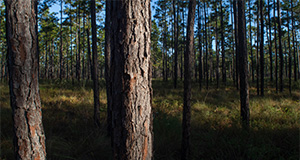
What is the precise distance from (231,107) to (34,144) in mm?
8361

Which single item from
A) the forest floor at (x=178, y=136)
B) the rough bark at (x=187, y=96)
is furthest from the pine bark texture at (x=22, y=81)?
the rough bark at (x=187, y=96)

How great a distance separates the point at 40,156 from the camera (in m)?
2.72

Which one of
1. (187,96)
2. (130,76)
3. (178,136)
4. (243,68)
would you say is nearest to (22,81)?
(130,76)

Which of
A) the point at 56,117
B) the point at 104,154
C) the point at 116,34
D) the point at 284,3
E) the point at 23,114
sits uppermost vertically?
the point at 284,3

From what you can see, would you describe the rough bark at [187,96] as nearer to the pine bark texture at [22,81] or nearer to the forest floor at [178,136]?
the forest floor at [178,136]

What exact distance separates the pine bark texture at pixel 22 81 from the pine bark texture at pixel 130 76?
2015 mm

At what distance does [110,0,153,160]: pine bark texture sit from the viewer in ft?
4.50

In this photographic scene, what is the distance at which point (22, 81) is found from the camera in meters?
2.61

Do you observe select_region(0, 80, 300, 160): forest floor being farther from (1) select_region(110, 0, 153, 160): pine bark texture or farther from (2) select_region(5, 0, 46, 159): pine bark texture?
(1) select_region(110, 0, 153, 160): pine bark texture

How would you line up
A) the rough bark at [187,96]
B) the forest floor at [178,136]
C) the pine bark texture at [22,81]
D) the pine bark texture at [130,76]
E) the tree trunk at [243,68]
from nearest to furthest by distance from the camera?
the pine bark texture at [130,76] < the pine bark texture at [22,81] < the forest floor at [178,136] < the rough bark at [187,96] < the tree trunk at [243,68]

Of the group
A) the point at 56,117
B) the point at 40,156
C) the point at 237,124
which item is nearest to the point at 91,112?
the point at 56,117

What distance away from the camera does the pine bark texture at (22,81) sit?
258cm

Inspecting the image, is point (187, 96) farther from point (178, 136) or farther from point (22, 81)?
point (22, 81)

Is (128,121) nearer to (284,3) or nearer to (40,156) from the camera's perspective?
(40,156)
